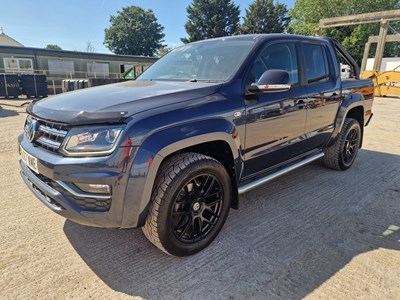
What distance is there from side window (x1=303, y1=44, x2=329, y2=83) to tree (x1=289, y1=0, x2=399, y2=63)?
109 feet

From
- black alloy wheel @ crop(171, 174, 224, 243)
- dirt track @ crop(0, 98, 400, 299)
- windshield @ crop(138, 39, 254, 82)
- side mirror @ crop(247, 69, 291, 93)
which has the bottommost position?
dirt track @ crop(0, 98, 400, 299)

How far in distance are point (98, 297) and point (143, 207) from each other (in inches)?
27.4

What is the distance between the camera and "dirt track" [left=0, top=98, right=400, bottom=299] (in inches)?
80.6

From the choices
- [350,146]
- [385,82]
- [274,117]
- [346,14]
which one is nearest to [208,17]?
[346,14]

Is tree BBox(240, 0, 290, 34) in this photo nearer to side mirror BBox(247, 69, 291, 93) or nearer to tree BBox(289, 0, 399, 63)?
tree BBox(289, 0, 399, 63)

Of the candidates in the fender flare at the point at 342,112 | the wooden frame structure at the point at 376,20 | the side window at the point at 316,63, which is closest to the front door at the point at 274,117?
the side window at the point at 316,63

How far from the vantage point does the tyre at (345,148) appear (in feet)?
14.0

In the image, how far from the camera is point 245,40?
3.00m

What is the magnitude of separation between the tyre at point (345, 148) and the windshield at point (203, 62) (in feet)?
7.52

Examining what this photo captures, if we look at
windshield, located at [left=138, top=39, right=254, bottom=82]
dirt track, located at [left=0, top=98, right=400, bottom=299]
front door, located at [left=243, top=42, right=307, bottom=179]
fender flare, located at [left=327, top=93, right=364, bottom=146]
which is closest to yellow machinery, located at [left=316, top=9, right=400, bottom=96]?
fender flare, located at [left=327, top=93, right=364, bottom=146]

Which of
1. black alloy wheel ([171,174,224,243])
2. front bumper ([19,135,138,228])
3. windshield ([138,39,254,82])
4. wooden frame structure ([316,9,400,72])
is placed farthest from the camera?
wooden frame structure ([316,9,400,72])

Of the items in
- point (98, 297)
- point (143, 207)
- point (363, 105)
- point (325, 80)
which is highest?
point (325, 80)

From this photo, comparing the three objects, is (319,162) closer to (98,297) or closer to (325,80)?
(325,80)

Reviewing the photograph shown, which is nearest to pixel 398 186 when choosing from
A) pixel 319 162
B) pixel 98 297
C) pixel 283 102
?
pixel 319 162
